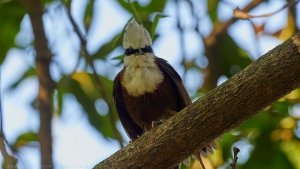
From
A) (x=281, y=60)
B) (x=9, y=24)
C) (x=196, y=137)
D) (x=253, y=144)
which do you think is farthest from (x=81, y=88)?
(x=281, y=60)

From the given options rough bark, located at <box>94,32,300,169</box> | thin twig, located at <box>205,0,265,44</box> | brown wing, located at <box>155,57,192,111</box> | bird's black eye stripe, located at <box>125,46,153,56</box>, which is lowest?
rough bark, located at <box>94,32,300,169</box>

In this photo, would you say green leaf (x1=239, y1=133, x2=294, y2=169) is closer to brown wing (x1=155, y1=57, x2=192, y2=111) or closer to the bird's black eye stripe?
brown wing (x1=155, y1=57, x2=192, y2=111)

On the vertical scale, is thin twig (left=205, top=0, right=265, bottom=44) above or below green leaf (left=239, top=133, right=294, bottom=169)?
above

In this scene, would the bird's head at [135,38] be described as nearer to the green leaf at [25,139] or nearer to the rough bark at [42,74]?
the rough bark at [42,74]

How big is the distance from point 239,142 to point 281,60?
6.11ft

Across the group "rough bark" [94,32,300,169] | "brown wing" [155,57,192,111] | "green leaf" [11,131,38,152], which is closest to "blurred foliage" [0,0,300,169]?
"green leaf" [11,131,38,152]

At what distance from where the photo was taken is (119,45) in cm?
524

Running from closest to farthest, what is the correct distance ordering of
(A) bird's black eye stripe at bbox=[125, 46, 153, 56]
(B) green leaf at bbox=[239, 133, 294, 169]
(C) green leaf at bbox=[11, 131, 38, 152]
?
(A) bird's black eye stripe at bbox=[125, 46, 153, 56] < (B) green leaf at bbox=[239, 133, 294, 169] < (C) green leaf at bbox=[11, 131, 38, 152]

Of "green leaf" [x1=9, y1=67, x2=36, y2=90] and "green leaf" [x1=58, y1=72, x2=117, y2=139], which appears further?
"green leaf" [x1=9, y1=67, x2=36, y2=90]

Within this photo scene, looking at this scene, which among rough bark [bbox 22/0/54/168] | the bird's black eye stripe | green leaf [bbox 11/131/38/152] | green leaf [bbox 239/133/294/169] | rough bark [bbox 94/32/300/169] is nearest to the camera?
rough bark [bbox 94/32/300/169]

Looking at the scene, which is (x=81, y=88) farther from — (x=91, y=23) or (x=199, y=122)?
(x=199, y=122)

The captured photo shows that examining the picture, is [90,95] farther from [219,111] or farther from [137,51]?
[219,111]

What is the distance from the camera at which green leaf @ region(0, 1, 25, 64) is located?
5.14m

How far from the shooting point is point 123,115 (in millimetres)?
4438
